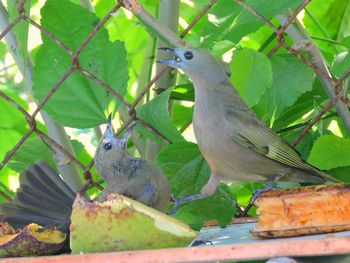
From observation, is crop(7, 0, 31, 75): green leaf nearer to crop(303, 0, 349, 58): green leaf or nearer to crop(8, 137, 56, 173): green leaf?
crop(8, 137, 56, 173): green leaf

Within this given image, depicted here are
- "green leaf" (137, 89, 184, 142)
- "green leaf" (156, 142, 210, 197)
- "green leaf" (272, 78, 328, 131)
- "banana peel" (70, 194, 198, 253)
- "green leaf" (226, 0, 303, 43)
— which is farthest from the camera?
"green leaf" (272, 78, 328, 131)

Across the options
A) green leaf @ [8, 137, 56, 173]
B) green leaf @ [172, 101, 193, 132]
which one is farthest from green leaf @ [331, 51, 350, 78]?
green leaf @ [8, 137, 56, 173]

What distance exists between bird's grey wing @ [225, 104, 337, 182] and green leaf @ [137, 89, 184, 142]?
23 centimetres

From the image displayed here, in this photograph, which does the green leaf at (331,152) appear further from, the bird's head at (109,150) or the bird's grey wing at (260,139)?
the bird's head at (109,150)

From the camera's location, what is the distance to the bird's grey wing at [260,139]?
2.42 metres

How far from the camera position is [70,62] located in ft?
7.90

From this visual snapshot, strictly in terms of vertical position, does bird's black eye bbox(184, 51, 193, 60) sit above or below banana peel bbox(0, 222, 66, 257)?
above

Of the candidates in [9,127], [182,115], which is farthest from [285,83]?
[9,127]

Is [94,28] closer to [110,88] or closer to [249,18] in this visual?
[110,88]

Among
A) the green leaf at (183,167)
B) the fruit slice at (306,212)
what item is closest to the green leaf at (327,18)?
the green leaf at (183,167)

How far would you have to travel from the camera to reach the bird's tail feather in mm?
2281

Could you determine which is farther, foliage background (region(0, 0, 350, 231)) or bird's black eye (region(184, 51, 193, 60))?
bird's black eye (region(184, 51, 193, 60))

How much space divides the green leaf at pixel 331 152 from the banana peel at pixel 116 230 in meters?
0.79

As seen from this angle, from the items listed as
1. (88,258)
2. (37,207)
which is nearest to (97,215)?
(88,258)
